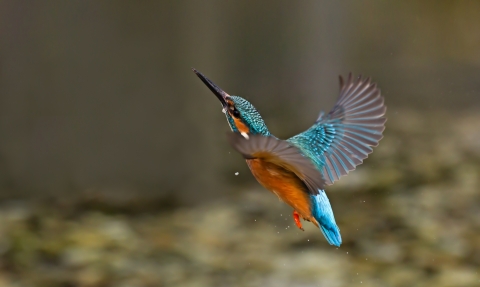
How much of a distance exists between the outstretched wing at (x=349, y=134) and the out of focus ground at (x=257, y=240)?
158cm

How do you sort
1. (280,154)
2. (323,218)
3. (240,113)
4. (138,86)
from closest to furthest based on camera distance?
(280,154), (240,113), (323,218), (138,86)

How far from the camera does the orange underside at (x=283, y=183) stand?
1241mm

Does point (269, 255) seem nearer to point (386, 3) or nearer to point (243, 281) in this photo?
point (243, 281)

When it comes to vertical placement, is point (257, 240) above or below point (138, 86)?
below

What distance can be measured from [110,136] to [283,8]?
1.36m

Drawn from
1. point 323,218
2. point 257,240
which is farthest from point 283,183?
point 257,240

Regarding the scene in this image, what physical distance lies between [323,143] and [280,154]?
1.22ft

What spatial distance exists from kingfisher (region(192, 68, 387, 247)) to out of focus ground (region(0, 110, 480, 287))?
158cm

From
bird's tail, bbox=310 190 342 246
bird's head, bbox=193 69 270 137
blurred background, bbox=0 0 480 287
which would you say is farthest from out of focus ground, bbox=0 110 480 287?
bird's head, bbox=193 69 270 137

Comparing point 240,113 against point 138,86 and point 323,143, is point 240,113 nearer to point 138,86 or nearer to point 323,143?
point 323,143

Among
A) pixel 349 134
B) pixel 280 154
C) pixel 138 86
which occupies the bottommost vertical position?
pixel 280 154

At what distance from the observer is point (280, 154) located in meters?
1.03

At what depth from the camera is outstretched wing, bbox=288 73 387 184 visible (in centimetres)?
133

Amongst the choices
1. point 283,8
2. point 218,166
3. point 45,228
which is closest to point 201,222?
point 218,166
